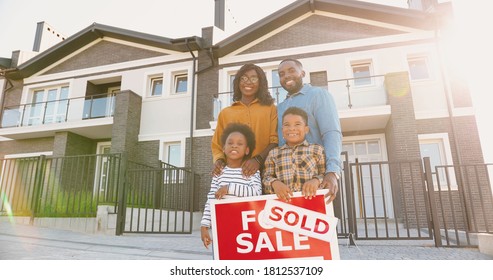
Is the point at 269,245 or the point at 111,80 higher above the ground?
the point at 111,80

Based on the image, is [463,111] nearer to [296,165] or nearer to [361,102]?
[361,102]

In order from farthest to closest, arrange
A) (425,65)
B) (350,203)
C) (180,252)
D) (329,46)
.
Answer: (329,46)
(425,65)
(350,203)
(180,252)

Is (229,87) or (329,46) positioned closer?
(329,46)

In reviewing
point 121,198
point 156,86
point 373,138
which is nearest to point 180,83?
point 156,86

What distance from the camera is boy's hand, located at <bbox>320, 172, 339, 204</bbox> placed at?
1318mm

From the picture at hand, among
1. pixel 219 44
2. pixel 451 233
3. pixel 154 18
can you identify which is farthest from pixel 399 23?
pixel 154 18

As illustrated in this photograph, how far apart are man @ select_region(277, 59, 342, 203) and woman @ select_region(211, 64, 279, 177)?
72 millimetres

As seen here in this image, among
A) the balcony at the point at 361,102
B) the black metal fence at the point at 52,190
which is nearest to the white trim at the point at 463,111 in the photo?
the balcony at the point at 361,102

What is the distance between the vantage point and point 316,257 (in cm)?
134

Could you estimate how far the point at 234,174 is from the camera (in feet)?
4.88

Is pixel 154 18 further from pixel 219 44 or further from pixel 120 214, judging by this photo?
pixel 219 44

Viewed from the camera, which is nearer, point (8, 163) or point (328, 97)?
point (328, 97)

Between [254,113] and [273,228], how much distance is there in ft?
1.97
